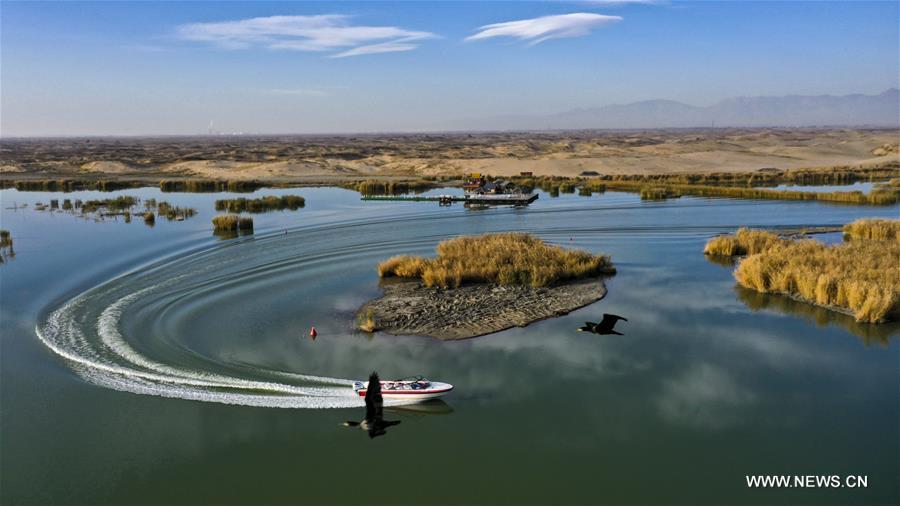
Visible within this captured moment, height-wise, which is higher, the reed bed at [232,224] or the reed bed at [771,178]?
the reed bed at [771,178]

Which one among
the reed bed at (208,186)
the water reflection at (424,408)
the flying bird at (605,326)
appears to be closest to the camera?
the water reflection at (424,408)

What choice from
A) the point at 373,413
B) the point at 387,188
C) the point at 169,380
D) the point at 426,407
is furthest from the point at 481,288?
the point at 387,188

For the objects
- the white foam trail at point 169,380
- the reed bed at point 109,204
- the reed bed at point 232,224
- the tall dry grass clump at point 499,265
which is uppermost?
the reed bed at point 109,204

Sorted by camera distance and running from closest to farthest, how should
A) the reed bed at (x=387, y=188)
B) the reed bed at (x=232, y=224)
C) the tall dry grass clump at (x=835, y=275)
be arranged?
1. the tall dry grass clump at (x=835, y=275)
2. the reed bed at (x=232, y=224)
3. the reed bed at (x=387, y=188)

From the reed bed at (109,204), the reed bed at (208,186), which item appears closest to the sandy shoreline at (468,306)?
the reed bed at (109,204)

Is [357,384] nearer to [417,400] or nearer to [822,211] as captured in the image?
[417,400]

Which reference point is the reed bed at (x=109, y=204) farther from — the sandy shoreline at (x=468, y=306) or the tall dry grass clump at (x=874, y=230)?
the tall dry grass clump at (x=874, y=230)

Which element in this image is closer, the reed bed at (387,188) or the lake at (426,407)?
the lake at (426,407)
